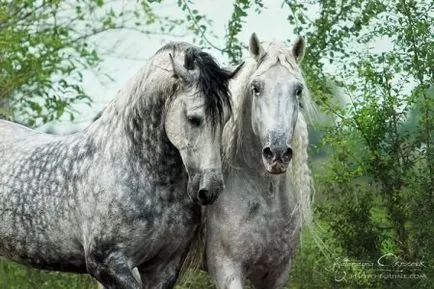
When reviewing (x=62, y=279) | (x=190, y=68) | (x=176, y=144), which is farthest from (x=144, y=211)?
(x=62, y=279)

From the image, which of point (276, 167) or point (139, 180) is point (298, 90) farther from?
point (139, 180)

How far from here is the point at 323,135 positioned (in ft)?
32.3

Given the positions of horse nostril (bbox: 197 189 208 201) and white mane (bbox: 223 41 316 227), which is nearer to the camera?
horse nostril (bbox: 197 189 208 201)

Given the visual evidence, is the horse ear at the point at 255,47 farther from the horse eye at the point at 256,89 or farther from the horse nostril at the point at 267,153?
the horse nostril at the point at 267,153

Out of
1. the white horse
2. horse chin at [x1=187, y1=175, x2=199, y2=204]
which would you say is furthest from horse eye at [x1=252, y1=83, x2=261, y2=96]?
horse chin at [x1=187, y1=175, x2=199, y2=204]

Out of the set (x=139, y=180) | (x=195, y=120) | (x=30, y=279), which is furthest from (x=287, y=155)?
(x=30, y=279)

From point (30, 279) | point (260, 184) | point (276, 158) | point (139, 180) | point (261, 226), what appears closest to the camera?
point (276, 158)

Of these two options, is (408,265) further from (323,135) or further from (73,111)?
(73,111)

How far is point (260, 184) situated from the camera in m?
6.95

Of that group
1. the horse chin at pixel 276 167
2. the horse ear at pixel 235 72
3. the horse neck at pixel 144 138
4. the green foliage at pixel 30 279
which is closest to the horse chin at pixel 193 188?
the horse neck at pixel 144 138

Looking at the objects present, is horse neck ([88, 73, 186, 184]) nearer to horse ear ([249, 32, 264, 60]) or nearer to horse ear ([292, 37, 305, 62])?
horse ear ([249, 32, 264, 60])

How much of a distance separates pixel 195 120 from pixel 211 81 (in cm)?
26

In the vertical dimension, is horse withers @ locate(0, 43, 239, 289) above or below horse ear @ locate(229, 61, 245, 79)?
below

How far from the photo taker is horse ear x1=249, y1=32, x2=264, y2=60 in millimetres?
6961
